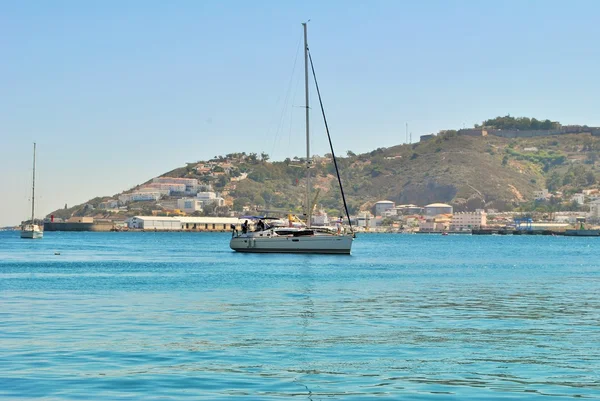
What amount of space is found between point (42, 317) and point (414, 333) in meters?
10.8

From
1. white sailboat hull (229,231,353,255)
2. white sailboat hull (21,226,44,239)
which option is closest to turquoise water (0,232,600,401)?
white sailboat hull (229,231,353,255)

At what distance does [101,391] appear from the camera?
53.0 ft

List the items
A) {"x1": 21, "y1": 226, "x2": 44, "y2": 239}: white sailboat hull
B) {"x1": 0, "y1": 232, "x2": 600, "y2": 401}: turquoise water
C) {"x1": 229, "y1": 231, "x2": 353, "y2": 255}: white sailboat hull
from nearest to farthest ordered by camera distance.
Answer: {"x1": 0, "y1": 232, "x2": 600, "y2": 401}: turquoise water
{"x1": 229, "y1": 231, "x2": 353, "y2": 255}: white sailboat hull
{"x1": 21, "y1": 226, "x2": 44, "y2": 239}: white sailboat hull

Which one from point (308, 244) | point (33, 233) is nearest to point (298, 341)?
point (308, 244)

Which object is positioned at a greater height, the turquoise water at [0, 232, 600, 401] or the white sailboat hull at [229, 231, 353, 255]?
the white sailboat hull at [229, 231, 353, 255]

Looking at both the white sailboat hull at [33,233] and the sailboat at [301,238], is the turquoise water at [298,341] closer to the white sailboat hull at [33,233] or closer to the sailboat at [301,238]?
the sailboat at [301,238]

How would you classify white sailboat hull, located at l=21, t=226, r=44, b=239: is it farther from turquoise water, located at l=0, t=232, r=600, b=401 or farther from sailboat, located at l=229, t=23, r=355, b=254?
turquoise water, located at l=0, t=232, r=600, b=401

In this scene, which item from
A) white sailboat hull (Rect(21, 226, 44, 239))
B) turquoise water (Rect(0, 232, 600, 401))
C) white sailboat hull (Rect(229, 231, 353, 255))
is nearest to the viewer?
turquoise water (Rect(0, 232, 600, 401))

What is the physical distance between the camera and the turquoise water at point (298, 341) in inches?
654

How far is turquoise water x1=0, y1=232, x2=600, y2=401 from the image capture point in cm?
1661

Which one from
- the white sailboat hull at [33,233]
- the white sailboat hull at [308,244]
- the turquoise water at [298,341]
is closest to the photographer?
the turquoise water at [298,341]

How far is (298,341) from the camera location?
22438mm

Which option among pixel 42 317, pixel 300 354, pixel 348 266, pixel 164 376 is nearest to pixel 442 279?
pixel 348 266

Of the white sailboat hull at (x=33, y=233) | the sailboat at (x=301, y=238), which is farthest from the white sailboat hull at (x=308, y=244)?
the white sailboat hull at (x=33, y=233)
